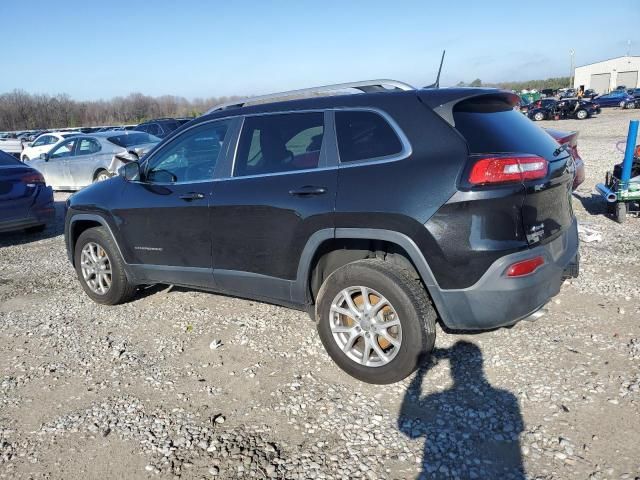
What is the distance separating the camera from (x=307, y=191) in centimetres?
354

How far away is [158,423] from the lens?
322cm

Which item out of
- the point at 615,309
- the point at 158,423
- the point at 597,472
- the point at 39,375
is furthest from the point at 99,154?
the point at 597,472

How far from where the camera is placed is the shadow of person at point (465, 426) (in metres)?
2.68

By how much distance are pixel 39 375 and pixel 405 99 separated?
3.35 metres

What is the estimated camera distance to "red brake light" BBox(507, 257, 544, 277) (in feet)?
9.92

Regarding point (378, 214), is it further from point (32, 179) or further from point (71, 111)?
point (71, 111)

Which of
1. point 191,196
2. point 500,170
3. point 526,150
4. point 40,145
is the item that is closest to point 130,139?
point 191,196

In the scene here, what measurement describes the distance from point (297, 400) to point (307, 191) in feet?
4.54

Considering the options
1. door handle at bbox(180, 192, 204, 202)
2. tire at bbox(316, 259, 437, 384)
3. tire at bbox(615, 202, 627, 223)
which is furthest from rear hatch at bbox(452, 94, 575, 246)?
tire at bbox(615, 202, 627, 223)

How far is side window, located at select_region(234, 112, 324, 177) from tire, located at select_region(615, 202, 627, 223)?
5.36 meters

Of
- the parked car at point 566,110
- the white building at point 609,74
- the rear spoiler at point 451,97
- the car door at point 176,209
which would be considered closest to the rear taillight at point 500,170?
the rear spoiler at point 451,97

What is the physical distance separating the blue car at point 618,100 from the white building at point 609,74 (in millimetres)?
31280

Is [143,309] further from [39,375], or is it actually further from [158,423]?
[158,423]

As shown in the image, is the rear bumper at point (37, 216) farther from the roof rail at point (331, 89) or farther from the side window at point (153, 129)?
the side window at point (153, 129)
